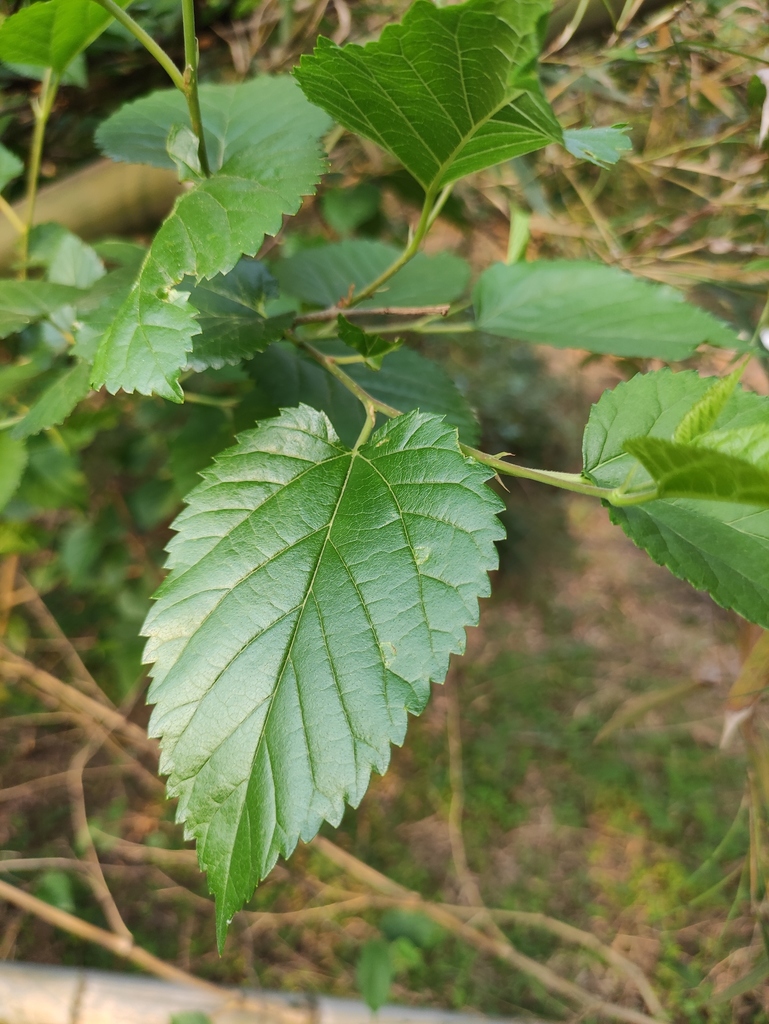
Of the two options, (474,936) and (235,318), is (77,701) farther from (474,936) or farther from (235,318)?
(235,318)

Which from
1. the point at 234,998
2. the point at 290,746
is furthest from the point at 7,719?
the point at 290,746

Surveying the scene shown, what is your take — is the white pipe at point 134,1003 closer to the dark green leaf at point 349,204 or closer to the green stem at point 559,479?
the green stem at point 559,479

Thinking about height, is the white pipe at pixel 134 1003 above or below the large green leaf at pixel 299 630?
below

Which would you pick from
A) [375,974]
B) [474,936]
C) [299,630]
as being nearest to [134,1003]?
[375,974]

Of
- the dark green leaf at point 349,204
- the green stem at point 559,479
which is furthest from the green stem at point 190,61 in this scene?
the dark green leaf at point 349,204

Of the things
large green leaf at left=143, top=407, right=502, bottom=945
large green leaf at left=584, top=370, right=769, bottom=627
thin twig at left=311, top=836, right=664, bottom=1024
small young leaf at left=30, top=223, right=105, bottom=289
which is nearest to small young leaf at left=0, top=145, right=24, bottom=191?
small young leaf at left=30, top=223, right=105, bottom=289

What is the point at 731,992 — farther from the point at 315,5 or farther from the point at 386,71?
the point at 315,5

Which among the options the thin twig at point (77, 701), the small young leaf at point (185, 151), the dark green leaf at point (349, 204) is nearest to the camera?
the small young leaf at point (185, 151)
